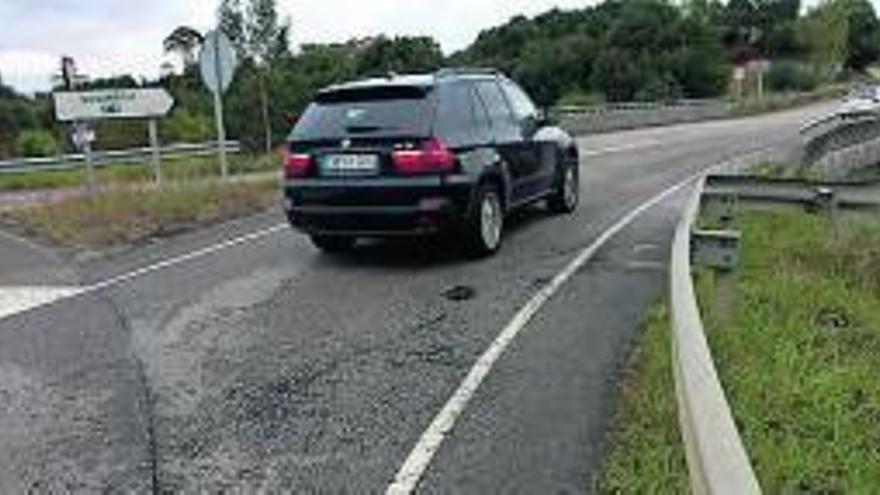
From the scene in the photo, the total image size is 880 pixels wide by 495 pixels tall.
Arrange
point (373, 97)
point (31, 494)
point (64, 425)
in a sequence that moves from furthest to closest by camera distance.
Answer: point (373, 97) → point (64, 425) → point (31, 494)

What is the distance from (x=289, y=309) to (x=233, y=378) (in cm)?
206

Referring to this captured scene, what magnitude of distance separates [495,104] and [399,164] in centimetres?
201

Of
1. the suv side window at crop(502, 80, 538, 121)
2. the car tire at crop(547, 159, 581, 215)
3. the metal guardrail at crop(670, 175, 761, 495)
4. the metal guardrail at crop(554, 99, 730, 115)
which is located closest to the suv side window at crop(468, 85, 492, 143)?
the suv side window at crop(502, 80, 538, 121)

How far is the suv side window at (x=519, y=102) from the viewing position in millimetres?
12914

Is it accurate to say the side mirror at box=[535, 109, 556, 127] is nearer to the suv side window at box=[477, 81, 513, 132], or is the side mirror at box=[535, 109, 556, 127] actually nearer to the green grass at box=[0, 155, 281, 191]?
the suv side window at box=[477, 81, 513, 132]

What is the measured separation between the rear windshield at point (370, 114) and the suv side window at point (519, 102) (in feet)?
6.38

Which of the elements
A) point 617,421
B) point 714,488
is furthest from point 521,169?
point 714,488

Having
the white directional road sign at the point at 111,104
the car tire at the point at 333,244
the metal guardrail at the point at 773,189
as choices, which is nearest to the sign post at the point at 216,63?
the white directional road sign at the point at 111,104

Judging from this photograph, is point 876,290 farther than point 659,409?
Yes

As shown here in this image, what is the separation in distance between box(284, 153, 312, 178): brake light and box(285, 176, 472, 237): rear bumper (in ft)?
0.32

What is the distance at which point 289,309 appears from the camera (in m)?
9.34

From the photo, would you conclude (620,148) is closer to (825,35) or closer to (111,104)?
(111,104)

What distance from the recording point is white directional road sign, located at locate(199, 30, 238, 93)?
18.4 m

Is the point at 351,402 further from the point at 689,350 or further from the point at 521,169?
the point at 521,169
